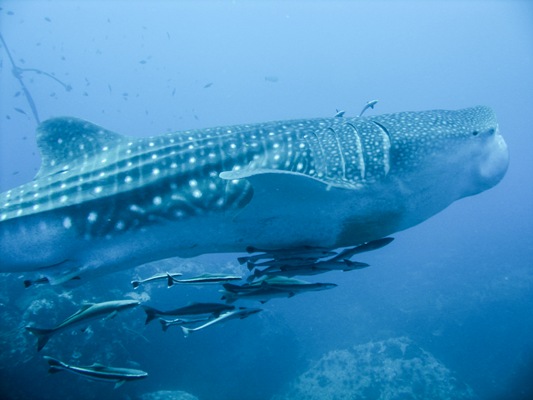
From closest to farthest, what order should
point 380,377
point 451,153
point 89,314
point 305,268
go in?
point 451,153
point 305,268
point 89,314
point 380,377

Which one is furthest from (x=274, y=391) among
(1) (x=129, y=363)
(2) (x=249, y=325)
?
(1) (x=129, y=363)

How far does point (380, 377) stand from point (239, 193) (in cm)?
1528

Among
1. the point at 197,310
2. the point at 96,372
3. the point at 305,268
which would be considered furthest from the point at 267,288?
the point at 96,372

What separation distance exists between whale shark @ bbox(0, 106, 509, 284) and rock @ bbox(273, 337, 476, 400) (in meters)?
13.6

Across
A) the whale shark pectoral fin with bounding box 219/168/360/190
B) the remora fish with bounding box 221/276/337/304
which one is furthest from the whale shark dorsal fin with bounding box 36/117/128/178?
the remora fish with bounding box 221/276/337/304

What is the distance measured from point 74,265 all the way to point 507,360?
21315 millimetres

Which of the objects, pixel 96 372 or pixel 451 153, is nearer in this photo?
pixel 451 153

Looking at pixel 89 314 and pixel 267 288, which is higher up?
pixel 267 288

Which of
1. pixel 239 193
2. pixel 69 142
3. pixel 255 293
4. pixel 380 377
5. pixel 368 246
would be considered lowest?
pixel 380 377

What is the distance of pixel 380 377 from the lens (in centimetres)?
1448

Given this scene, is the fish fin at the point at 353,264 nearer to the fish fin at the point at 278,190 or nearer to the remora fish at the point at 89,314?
the fish fin at the point at 278,190

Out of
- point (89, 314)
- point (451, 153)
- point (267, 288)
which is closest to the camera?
point (451, 153)

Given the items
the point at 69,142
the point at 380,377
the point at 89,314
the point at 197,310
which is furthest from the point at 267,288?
the point at 380,377

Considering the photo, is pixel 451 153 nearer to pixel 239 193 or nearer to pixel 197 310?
pixel 239 193
